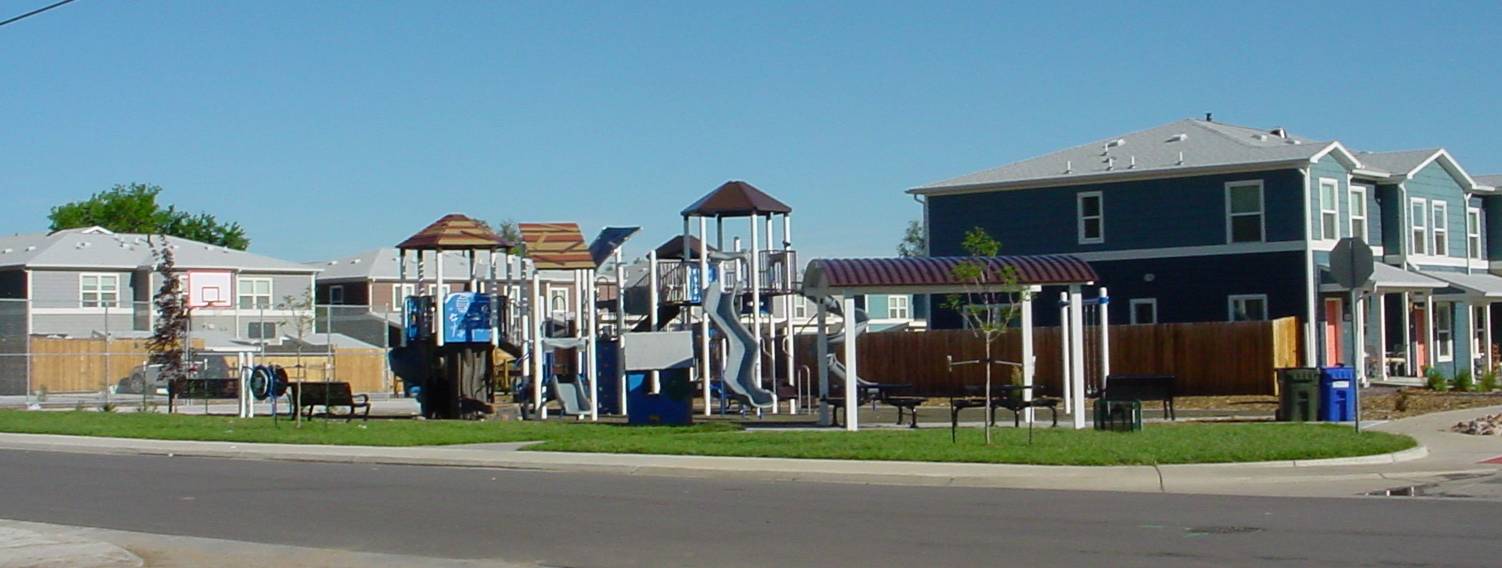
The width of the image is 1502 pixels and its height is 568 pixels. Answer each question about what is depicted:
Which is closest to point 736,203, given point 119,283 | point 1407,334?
point 1407,334

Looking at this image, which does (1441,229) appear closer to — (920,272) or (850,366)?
(920,272)

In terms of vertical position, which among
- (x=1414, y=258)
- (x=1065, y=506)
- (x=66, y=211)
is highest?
(x=66, y=211)

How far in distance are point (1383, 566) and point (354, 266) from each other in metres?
72.6

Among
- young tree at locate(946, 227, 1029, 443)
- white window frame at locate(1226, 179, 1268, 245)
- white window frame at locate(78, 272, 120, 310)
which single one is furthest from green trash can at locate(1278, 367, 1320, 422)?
white window frame at locate(78, 272, 120, 310)

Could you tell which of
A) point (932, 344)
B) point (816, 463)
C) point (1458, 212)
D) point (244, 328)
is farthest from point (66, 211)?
point (816, 463)

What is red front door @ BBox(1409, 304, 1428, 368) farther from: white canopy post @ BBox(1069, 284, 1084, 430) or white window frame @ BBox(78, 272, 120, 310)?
white window frame @ BBox(78, 272, 120, 310)

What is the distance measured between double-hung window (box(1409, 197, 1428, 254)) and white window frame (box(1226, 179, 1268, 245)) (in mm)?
Answer: 6319

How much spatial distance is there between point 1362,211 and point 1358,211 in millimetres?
195

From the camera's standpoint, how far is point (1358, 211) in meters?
44.3

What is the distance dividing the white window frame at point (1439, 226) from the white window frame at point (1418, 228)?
39 centimetres

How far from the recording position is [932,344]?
1756 inches

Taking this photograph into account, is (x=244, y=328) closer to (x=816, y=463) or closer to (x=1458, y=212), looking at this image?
(x=1458, y=212)

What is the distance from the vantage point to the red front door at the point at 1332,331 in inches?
1689

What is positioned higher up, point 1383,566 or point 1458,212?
point 1458,212
